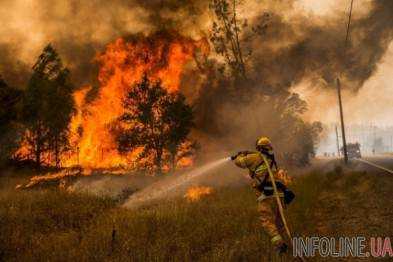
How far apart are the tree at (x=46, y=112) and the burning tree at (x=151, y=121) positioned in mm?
9239

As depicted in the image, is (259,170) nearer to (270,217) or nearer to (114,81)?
(270,217)

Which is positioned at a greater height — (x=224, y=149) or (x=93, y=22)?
(x=93, y=22)

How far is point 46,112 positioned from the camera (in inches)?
1163

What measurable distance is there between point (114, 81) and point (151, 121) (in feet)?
49.8

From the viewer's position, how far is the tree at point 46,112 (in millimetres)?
29469

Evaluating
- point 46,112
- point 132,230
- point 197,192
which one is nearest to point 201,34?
point 46,112

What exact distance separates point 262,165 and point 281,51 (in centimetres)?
3031

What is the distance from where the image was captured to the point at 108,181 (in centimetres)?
2400

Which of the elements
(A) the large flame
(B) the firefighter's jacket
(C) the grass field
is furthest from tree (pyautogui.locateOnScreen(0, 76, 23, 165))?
(B) the firefighter's jacket

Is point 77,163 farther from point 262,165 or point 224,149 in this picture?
point 262,165

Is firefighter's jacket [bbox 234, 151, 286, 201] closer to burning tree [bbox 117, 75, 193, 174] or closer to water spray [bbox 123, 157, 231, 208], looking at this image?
water spray [bbox 123, 157, 231, 208]

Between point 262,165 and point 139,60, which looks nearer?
point 262,165

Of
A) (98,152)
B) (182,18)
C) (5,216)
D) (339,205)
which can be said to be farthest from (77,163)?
(339,205)

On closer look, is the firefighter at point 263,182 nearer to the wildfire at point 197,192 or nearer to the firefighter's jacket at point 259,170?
the firefighter's jacket at point 259,170
